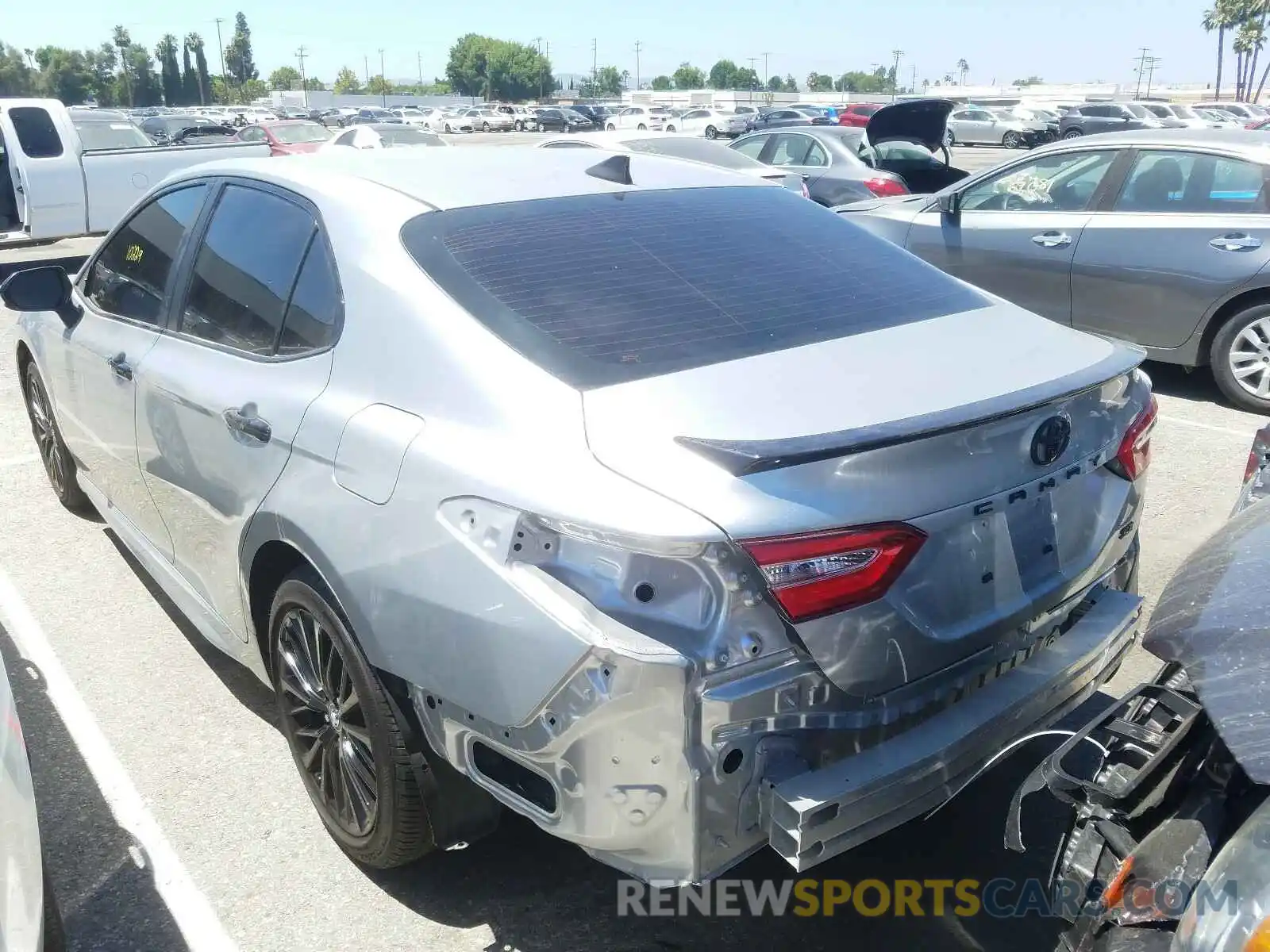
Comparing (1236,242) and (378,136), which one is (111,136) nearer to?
(378,136)

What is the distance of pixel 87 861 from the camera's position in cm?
298

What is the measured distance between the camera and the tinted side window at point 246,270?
3.01 metres

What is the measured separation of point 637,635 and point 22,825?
1216 millimetres

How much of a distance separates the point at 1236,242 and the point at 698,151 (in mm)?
6441

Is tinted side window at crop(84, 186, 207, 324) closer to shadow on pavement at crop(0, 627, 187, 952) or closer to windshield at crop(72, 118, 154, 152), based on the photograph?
shadow on pavement at crop(0, 627, 187, 952)

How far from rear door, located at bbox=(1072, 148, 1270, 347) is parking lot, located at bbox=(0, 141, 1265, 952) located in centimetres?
320

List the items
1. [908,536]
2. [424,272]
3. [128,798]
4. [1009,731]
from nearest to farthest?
[908,536] < [1009,731] < [424,272] < [128,798]

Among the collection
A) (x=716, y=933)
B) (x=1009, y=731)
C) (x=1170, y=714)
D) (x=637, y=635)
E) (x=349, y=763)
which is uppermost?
(x=637, y=635)

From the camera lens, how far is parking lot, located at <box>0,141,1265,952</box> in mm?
2693

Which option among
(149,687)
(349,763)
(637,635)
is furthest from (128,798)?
(637,635)

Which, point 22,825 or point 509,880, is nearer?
point 22,825

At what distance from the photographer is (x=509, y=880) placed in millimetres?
2859

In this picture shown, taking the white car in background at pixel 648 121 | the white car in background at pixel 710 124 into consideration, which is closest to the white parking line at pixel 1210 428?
the white car in background at pixel 710 124

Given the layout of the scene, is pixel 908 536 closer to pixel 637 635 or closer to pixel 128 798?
pixel 637 635
